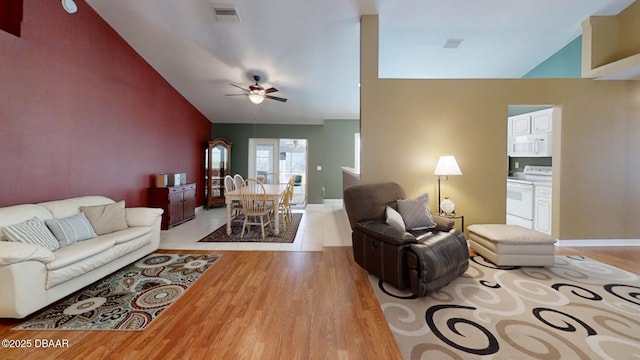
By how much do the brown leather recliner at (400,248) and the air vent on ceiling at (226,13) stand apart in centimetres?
285

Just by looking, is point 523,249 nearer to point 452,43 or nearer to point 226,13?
point 452,43

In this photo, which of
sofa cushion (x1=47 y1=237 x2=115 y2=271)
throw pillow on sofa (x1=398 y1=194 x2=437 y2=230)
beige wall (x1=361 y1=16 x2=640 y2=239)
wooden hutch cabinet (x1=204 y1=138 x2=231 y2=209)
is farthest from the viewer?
wooden hutch cabinet (x1=204 y1=138 x2=231 y2=209)

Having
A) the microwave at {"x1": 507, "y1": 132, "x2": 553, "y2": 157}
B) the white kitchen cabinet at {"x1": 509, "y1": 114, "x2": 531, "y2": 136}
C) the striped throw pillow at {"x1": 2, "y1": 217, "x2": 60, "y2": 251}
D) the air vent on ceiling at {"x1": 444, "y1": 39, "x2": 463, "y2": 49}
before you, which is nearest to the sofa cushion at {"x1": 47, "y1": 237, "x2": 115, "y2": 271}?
the striped throw pillow at {"x1": 2, "y1": 217, "x2": 60, "y2": 251}

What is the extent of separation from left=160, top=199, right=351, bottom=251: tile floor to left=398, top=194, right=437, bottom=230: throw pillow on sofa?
114cm

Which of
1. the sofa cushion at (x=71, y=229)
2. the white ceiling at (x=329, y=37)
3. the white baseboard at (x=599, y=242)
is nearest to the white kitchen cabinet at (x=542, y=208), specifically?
the white baseboard at (x=599, y=242)

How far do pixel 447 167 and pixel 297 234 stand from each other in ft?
8.37

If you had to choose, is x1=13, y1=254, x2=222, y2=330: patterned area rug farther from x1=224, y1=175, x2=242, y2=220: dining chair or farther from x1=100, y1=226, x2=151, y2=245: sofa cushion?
x1=224, y1=175, x2=242, y2=220: dining chair

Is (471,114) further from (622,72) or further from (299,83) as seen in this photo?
(299,83)

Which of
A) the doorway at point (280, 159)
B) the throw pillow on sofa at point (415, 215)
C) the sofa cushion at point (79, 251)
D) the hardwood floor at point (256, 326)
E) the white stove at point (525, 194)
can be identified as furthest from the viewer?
the doorway at point (280, 159)

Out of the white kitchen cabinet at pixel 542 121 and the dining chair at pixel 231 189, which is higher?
the white kitchen cabinet at pixel 542 121

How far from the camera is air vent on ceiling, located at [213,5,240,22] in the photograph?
331 cm

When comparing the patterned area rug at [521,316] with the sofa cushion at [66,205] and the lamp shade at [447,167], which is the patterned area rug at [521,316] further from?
the sofa cushion at [66,205]

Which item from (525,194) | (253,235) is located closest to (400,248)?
(253,235)

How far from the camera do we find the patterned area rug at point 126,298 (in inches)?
74.5
